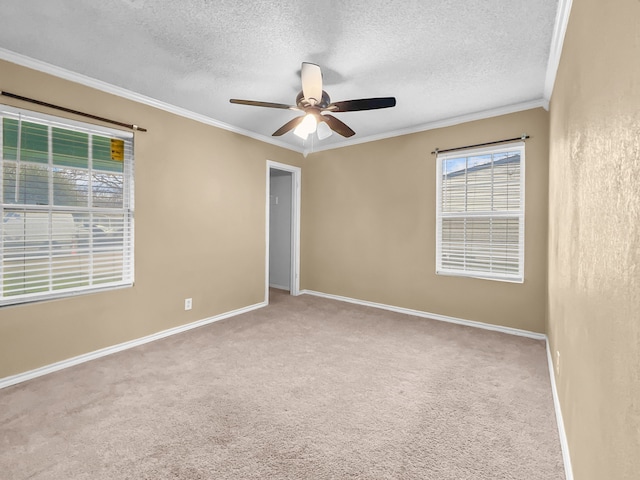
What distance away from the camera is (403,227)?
424cm

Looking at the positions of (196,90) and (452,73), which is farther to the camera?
(196,90)

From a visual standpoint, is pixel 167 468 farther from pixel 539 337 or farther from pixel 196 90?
pixel 539 337

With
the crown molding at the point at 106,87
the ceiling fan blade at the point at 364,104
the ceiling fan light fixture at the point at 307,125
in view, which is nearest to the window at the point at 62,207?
the crown molding at the point at 106,87

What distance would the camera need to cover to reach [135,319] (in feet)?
10.4

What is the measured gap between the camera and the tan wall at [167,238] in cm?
254

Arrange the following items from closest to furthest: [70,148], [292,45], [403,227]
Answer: [292,45]
[70,148]
[403,227]

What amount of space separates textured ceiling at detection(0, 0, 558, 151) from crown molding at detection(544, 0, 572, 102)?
1.5 inches

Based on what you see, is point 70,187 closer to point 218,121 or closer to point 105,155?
point 105,155

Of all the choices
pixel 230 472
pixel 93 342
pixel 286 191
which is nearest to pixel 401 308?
pixel 286 191

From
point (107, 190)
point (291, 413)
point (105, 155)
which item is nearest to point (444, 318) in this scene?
point (291, 413)

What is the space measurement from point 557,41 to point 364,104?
134cm

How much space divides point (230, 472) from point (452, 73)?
3.24 m

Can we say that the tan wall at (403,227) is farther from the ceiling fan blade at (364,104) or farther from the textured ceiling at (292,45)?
the ceiling fan blade at (364,104)

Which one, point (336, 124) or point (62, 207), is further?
point (336, 124)
